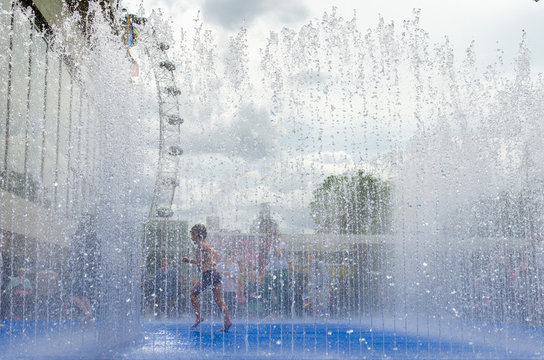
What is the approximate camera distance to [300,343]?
5.95 meters

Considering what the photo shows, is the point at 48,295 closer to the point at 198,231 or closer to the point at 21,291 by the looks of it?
the point at 21,291

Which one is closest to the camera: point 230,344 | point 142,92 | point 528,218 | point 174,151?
point 230,344

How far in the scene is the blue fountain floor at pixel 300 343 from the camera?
16.3ft

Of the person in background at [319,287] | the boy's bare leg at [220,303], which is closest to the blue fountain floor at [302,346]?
the boy's bare leg at [220,303]

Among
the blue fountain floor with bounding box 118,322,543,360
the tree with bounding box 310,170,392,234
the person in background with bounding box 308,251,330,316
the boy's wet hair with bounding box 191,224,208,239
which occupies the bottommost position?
the blue fountain floor with bounding box 118,322,543,360

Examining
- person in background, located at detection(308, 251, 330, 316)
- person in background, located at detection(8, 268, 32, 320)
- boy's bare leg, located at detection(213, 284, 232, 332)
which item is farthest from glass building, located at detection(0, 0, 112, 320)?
person in background, located at detection(308, 251, 330, 316)

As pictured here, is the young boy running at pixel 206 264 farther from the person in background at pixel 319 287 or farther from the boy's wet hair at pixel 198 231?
the person in background at pixel 319 287

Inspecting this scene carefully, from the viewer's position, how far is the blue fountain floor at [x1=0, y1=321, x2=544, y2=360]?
4.97 metres

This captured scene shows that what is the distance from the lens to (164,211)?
19.1m

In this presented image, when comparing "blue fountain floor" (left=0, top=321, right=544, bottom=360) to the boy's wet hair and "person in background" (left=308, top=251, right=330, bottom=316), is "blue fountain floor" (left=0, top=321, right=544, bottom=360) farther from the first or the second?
"person in background" (left=308, top=251, right=330, bottom=316)

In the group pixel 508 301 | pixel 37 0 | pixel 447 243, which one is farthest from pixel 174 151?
pixel 508 301

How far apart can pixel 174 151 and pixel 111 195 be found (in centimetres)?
1220

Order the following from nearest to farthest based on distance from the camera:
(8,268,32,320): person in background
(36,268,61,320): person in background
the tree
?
(36,268,61,320): person in background, (8,268,32,320): person in background, the tree

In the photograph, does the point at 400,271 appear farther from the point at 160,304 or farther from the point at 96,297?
the point at 96,297
